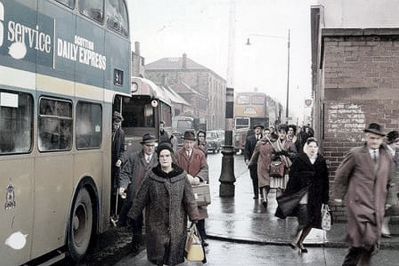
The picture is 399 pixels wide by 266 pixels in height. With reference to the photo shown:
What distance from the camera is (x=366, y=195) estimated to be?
6.29 meters

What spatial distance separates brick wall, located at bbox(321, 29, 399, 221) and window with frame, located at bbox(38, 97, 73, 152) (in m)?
5.16

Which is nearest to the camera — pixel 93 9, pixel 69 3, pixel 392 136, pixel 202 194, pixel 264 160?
pixel 69 3

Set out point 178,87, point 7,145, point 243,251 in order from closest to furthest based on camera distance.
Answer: point 7,145, point 243,251, point 178,87

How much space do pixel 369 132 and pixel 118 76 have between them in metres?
4.59

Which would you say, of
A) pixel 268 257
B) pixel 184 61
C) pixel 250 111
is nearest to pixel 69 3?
pixel 268 257

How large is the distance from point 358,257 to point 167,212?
2139 mm

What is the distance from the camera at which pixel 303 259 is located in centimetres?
827

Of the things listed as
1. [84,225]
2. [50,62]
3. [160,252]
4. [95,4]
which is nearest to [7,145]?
[50,62]

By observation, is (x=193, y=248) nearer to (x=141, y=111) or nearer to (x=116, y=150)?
(x=116, y=150)

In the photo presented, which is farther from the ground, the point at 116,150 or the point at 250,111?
the point at 250,111

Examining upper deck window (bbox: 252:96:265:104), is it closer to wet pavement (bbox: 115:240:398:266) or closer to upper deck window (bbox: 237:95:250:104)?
upper deck window (bbox: 237:95:250:104)

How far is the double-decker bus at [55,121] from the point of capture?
5.87m

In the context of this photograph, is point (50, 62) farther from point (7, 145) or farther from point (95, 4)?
point (95, 4)

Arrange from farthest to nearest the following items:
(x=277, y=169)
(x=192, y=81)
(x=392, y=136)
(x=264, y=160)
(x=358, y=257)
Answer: (x=192, y=81)
(x=264, y=160)
(x=277, y=169)
(x=392, y=136)
(x=358, y=257)
